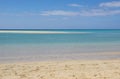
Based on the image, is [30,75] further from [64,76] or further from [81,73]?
[81,73]

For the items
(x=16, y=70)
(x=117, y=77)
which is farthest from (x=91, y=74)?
(x=16, y=70)

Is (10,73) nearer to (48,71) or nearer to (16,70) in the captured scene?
(16,70)

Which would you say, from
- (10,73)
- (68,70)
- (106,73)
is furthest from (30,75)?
(106,73)

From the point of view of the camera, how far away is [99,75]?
19.5ft

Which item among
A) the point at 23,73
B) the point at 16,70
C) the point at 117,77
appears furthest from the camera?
the point at 16,70

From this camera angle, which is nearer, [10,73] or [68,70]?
[10,73]

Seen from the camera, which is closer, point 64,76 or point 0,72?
point 64,76

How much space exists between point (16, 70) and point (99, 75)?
8.26 feet

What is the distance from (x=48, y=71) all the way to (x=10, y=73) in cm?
111

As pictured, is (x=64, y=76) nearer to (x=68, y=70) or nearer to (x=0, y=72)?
(x=68, y=70)

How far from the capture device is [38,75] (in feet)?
19.3

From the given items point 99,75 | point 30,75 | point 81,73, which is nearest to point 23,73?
point 30,75

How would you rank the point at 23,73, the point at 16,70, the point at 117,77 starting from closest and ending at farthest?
the point at 117,77 → the point at 23,73 → the point at 16,70

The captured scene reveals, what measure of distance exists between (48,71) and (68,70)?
0.64 metres
